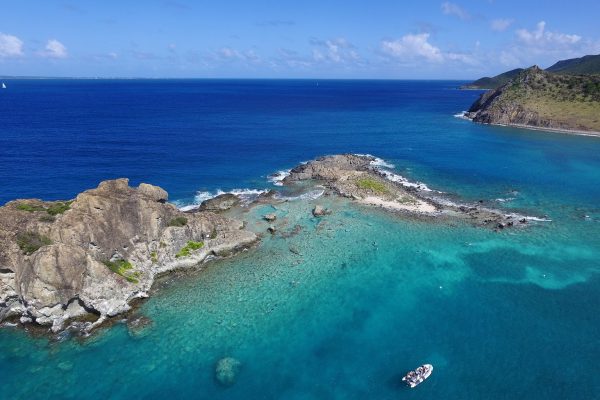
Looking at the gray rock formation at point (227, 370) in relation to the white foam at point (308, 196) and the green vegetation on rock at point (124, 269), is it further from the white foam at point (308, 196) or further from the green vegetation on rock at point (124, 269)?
the white foam at point (308, 196)

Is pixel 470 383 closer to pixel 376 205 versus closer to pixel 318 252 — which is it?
pixel 318 252

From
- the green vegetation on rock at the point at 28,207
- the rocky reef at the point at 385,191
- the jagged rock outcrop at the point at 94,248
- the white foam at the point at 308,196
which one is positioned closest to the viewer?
the jagged rock outcrop at the point at 94,248

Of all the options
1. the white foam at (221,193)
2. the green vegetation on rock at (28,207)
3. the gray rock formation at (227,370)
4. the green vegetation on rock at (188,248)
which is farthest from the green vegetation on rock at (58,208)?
the gray rock formation at (227,370)

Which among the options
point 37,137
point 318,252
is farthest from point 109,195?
point 37,137

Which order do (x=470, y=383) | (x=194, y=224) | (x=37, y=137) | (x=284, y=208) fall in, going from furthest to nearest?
1. (x=37, y=137)
2. (x=284, y=208)
3. (x=194, y=224)
4. (x=470, y=383)

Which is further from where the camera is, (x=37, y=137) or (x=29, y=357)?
(x=37, y=137)

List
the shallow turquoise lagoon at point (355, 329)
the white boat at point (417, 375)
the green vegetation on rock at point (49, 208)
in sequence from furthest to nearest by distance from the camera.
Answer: the green vegetation on rock at point (49, 208) < the shallow turquoise lagoon at point (355, 329) < the white boat at point (417, 375)

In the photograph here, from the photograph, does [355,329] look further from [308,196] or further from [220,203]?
[220,203]
